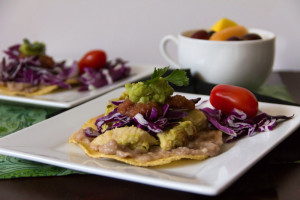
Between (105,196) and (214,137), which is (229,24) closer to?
(214,137)

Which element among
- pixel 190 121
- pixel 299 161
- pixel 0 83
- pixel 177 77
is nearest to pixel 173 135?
pixel 190 121

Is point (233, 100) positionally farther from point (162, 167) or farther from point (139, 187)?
point (139, 187)

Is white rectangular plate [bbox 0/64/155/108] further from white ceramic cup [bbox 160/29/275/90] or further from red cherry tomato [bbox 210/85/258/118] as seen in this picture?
red cherry tomato [bbox 210/85/258/118]

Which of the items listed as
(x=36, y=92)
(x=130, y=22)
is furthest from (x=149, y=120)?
(x=130, y=22)

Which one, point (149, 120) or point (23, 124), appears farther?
point (23, 124)

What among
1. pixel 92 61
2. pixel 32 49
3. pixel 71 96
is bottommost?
pixel 71 96

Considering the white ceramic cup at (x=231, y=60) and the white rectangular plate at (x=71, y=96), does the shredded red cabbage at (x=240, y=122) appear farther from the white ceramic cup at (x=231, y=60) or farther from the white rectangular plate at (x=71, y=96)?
the white rectangular plate at (x=71, y=96)
